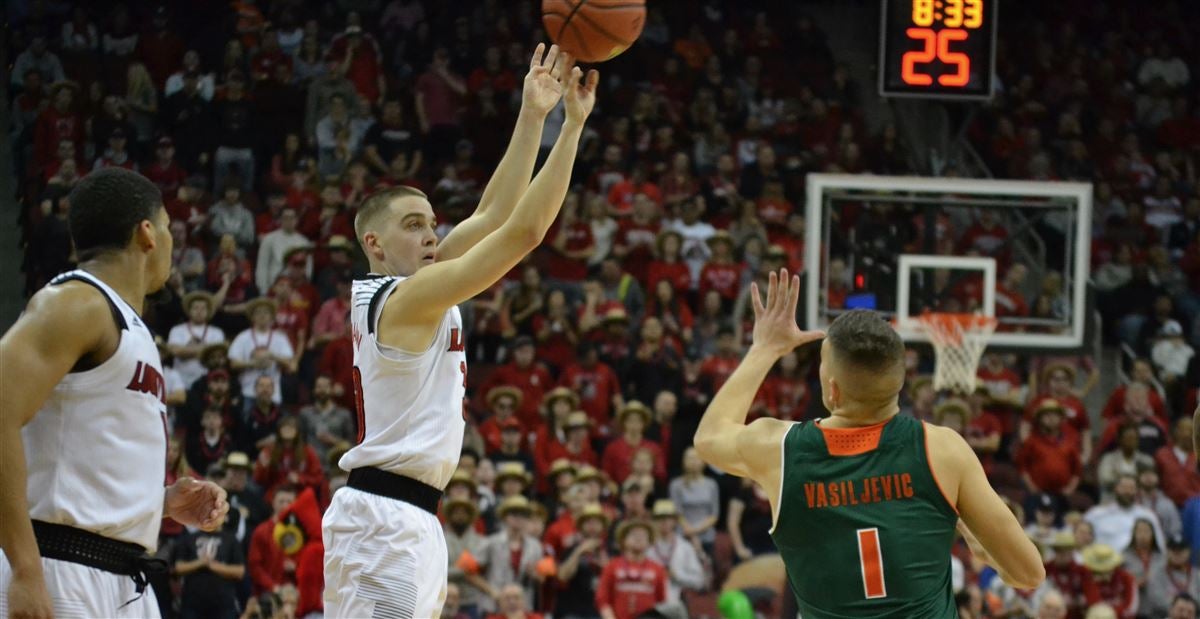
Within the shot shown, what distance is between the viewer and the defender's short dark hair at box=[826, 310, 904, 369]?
4.09 meters

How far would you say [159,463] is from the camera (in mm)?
3875

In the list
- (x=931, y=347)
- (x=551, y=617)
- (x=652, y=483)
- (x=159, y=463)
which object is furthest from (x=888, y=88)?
(x=159, y=463)

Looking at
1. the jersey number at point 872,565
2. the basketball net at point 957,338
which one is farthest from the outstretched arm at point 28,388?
the basketball net at point 957,338

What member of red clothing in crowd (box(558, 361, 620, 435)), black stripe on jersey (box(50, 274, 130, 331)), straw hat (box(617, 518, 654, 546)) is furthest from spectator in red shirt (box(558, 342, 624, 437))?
black stripe on jersey (box(50, 274, 130, 331))

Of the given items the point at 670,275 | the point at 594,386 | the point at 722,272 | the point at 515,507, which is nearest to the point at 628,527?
the point at 515,507

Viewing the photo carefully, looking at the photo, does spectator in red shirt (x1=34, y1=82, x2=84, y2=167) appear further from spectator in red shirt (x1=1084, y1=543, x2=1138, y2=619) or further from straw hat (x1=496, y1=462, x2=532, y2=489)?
spectator in red shirt (x1=1084, y1=543, x2=1138, y2=619)

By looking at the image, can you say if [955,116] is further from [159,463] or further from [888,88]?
[159,463]

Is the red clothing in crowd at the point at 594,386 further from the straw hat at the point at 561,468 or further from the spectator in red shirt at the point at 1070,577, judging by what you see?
the spectator in red shirt at the point at 1070,577

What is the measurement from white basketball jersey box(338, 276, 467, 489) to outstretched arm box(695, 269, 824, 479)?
840 mm

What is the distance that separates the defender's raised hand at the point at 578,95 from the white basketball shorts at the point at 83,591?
72.0 inches

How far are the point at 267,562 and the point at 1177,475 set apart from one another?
7.08 meters

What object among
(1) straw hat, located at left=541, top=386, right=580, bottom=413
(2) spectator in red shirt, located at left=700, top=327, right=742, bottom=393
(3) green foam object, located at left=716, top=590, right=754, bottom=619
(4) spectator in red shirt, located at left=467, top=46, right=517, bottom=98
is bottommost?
(3) green foam object, located at left=716, top=590, right=754, bottom=619

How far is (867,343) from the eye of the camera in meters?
4.09

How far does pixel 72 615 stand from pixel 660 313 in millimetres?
10638
